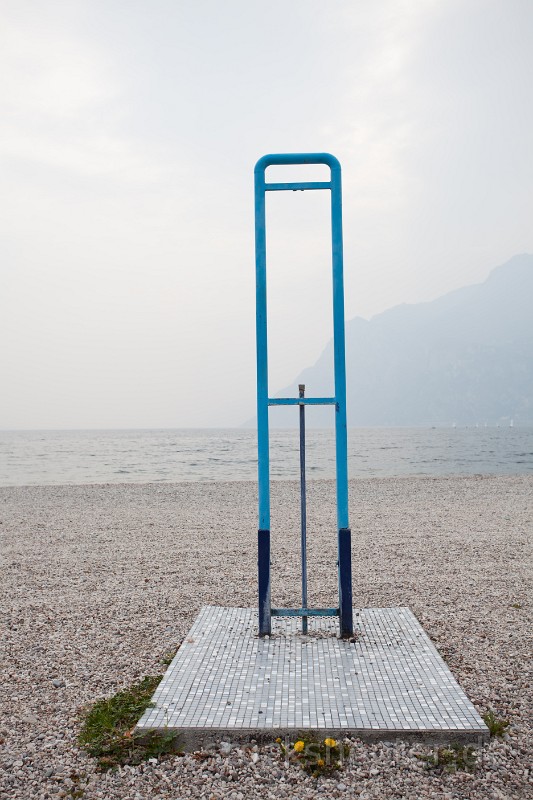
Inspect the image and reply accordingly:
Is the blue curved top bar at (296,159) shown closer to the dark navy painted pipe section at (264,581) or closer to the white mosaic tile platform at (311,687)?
the dark navy painted pipe section at (264,581)

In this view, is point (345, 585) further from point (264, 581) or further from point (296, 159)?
point (296, 159)

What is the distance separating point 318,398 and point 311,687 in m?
1.94

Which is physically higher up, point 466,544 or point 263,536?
point 263,536

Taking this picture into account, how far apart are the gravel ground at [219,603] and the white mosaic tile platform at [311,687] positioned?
0.16m

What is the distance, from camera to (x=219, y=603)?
611cm

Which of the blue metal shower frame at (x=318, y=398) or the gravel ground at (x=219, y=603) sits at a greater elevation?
the blue metal shower frame at (x=318, y=398)

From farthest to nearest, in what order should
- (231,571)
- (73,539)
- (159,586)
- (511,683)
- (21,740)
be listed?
(73,539)
(231,571)
(159,586)
(511,683)
(21,740)

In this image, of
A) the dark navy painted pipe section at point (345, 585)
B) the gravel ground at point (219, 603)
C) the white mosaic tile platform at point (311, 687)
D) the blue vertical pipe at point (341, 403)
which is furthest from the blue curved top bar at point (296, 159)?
the gravel ground at point (219, 603)

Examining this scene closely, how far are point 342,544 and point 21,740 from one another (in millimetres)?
2397

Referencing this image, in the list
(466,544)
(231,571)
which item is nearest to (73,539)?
(231,571)

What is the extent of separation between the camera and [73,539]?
1000 cm

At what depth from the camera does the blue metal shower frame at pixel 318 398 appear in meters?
4.57

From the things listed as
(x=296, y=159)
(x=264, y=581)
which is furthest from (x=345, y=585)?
(x=296, y=159)

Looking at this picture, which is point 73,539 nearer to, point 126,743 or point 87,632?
point 87,632
